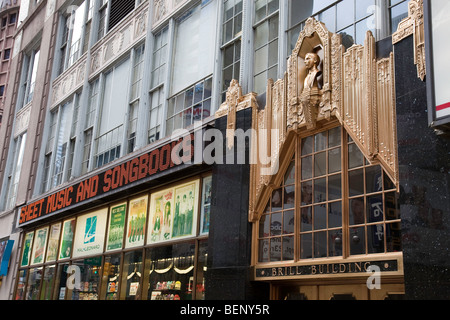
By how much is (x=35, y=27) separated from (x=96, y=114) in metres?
10.5

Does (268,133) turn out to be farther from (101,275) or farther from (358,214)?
(101,275)

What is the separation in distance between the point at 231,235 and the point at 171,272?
2572 millimetres

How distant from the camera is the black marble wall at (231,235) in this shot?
10.3m

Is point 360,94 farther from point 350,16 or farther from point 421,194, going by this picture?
point 421,194

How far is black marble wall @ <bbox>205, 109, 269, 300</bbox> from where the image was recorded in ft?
33.7

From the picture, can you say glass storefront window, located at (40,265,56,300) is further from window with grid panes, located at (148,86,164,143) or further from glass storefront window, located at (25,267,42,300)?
window with grid panes, located at (148,86,164,143)

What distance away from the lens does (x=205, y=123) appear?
1244cm

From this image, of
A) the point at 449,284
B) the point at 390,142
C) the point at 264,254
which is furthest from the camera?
the point at 264,254

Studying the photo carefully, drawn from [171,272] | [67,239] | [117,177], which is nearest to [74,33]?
[67,239]

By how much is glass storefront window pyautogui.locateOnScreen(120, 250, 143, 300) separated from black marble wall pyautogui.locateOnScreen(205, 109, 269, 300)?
3.35 m

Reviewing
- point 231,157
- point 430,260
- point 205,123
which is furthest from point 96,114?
point 430,260

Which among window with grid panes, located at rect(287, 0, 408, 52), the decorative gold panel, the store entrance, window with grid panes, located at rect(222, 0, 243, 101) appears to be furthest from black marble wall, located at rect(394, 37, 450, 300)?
window with grid panes, located at rect(222, 0, 243, 101)

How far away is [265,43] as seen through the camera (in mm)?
11945

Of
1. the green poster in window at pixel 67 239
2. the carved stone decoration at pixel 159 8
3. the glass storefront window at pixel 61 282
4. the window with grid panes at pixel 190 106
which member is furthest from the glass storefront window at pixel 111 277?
the carved stone decoration at pixel 159 8
